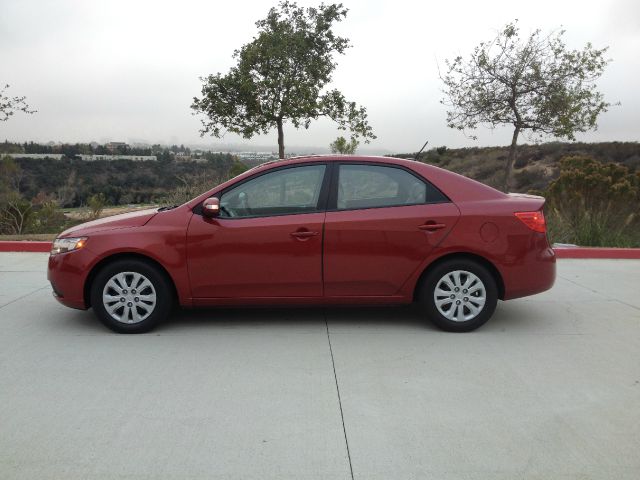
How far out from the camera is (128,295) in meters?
5.25

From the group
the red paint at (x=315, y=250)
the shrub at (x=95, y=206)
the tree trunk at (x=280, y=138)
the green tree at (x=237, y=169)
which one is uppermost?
the tree trunk at (x=280, y=138)

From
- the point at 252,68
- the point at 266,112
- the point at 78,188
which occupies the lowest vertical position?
the point at 78,188

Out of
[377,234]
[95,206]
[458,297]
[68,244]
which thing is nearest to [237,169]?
[95,206]

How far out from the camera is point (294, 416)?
365 cm

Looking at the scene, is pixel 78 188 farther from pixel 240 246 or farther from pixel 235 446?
pixel 235 446

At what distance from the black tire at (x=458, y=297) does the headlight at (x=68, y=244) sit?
3.07m

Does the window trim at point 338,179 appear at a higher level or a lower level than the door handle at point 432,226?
higher

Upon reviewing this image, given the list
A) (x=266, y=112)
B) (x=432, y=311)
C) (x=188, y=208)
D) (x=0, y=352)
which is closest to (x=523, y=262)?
(x=432, y=311)

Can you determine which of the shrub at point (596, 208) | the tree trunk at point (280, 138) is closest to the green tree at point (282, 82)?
the tree trunk at point (280, 138)

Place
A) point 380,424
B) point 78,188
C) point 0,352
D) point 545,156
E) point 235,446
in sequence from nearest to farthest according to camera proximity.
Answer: point 235,446 < point 380,424 < point 0,352 < point 78,188 < point 545,156

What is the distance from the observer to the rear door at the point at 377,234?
523 centimetres

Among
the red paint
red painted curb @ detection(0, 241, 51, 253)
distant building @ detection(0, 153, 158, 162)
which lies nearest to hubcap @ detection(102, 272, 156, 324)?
the red paint

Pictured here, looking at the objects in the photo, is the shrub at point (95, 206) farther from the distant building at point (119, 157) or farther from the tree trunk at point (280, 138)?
the distant building at point (119, 157)

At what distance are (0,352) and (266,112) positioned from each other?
11.2 m
